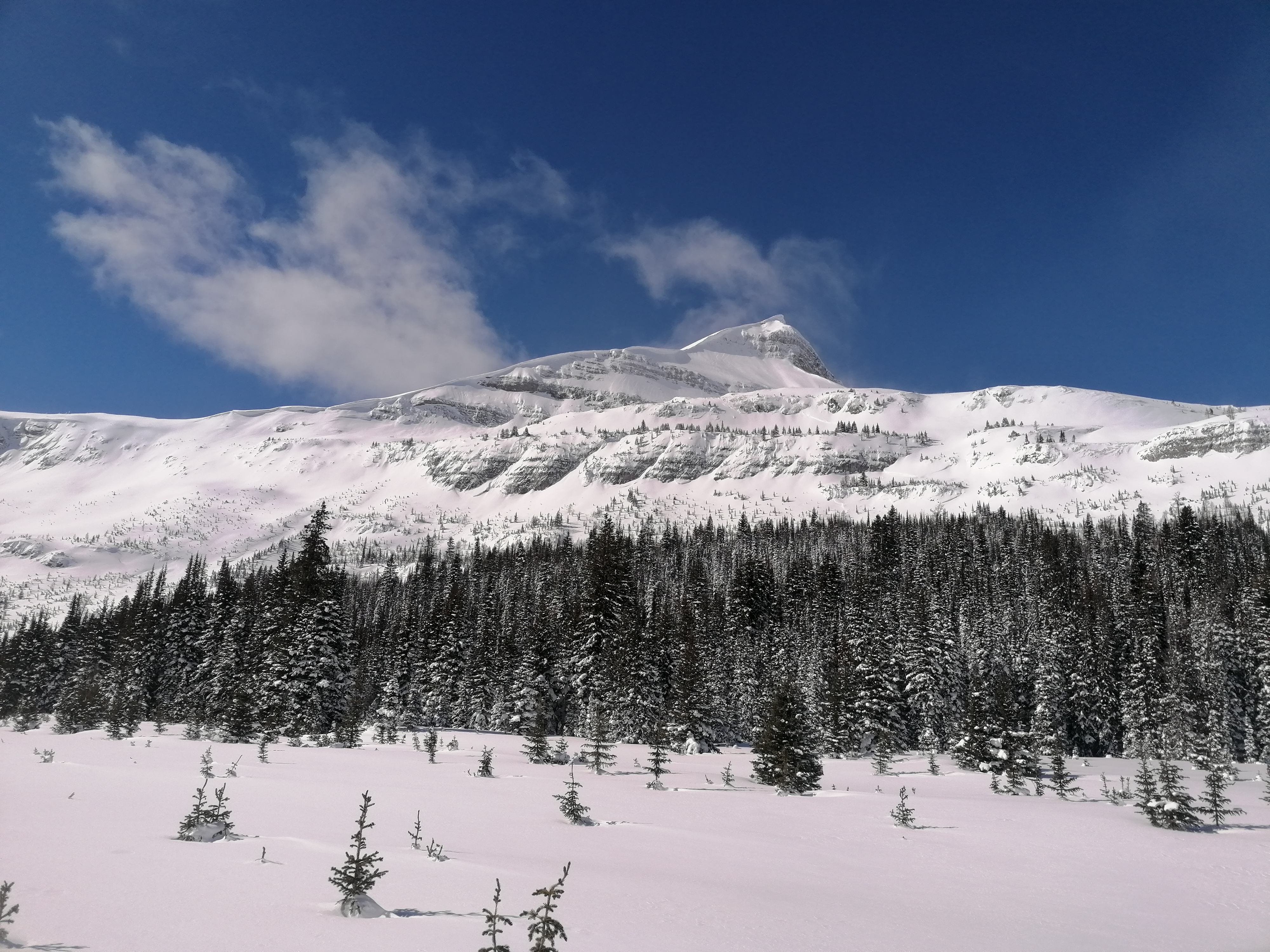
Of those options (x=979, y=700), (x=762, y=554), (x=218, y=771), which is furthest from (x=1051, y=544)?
(x=218, y=771)

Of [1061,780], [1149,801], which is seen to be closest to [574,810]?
[1149,801]

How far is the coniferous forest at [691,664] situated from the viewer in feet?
139

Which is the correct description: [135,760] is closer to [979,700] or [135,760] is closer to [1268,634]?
[979,700]

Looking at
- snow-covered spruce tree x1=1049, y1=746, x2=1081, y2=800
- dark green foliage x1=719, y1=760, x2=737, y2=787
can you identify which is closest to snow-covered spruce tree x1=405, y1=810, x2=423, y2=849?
dark green foliage x1=719, y1=760, x2=737, y2=787

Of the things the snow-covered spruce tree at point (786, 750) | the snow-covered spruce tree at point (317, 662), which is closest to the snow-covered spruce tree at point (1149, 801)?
the snow-covered spruce tree at point (786, 750)

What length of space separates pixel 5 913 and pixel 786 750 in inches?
927

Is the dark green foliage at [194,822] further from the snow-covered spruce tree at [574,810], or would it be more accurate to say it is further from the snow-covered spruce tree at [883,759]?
the snow-covered spruce tree at [883,759]

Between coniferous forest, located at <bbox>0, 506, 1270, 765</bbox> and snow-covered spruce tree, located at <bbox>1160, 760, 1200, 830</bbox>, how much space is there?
19.8 feet

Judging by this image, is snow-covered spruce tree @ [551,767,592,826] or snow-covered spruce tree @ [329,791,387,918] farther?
snow-covered spruce tree @ [551,767,592,826]

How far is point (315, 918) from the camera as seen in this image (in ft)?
22.2

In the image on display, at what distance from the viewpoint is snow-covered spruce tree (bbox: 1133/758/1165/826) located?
781 inches

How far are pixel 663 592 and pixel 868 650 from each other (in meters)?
87.1

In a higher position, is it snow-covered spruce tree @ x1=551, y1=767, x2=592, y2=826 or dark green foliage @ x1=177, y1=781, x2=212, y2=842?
dark green foliage @ x1=177, y1=781, x2=212, y2=842

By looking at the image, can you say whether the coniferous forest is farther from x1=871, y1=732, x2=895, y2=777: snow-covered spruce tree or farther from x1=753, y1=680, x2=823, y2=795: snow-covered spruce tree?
x1=871, y1=732, x2=895, y2=777: snow-covered spruce tree
